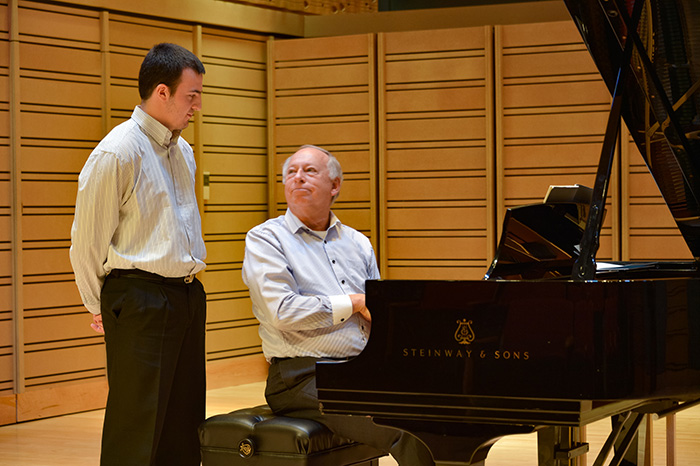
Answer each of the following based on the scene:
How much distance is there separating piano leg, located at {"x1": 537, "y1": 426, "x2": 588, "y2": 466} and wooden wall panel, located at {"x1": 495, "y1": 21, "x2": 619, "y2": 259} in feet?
11.4

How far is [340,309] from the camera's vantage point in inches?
123

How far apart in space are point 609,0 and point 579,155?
3.73 meters

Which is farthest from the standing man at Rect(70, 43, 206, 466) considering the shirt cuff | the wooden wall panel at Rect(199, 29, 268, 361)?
the wooden wall panel at Rect(199, 29, 268, 361)

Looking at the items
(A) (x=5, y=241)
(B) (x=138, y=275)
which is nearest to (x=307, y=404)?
(B) (x=138, y=275)

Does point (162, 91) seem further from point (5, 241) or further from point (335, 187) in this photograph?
point (5, 241)

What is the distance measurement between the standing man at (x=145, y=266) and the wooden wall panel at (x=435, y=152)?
3199 mm

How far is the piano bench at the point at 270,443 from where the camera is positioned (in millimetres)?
2945

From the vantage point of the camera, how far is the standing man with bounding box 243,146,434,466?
3.11 m

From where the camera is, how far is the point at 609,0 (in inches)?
91.5

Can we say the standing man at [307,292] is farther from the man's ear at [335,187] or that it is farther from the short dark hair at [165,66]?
the short dark hair at [165,66]

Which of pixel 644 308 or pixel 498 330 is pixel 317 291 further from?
pixel 644 308

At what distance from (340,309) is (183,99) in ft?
2.97

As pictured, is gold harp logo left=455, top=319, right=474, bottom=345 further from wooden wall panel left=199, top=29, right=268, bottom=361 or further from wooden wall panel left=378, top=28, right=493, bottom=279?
wooden wall panel left=199, top=29, right=268, bottom=361

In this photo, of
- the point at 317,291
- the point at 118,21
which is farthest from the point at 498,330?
the point at 118,21
